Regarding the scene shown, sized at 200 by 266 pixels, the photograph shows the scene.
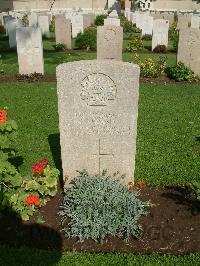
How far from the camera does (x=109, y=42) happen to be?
12703mm

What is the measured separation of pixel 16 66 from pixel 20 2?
32897 millimetres

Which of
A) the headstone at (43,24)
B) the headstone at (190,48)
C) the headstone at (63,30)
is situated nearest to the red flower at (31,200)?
the headstone at (190,48)

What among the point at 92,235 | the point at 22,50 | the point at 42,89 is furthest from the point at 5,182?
the point at 22,50

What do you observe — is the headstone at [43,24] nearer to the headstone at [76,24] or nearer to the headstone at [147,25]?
the headstone at [76,24]

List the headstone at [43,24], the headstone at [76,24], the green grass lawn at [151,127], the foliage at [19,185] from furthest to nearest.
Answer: the headstone at [43,24], the headstone at [76,24], the green grass lawn at [151,127], the foliage at [19,185]

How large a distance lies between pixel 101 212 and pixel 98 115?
1185 mm

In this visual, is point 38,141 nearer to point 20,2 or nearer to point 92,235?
point 92,235

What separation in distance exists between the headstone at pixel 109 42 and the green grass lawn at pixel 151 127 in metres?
2.46

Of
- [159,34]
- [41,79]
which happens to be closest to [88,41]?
[159,34]

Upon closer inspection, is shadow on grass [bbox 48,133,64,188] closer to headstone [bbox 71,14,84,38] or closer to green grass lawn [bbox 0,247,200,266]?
green grass lawn [bbox 0,247,200,266]

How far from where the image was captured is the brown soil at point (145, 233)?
4059 mm

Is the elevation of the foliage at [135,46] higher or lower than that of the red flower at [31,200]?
higher

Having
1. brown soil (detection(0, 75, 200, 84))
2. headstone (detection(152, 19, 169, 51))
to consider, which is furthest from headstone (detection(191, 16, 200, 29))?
brown soil (detection(0, 75, 200, 84))

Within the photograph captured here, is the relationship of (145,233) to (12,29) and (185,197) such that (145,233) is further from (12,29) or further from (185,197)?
(12,29)
